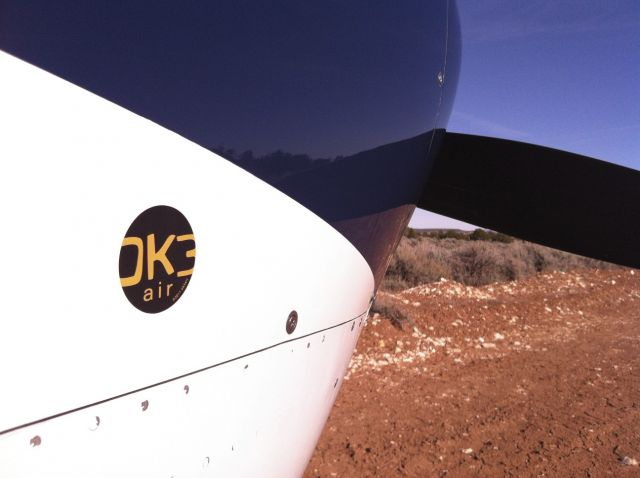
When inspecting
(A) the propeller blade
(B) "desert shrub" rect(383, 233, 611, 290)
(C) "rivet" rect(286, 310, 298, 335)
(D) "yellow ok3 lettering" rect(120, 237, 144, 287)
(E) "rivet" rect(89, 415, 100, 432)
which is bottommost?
(B) "desert shrub" rect(383, 233, 611, 290)

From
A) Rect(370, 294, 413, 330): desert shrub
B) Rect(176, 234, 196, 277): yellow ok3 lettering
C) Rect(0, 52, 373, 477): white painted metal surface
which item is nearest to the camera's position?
Rect(0, 52, 373, 477): white painted metal surface

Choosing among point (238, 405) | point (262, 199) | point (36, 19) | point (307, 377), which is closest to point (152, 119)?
point (36, 19)

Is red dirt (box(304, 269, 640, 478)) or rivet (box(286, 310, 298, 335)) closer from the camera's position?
rivet (box(286, 310, 298, 335))

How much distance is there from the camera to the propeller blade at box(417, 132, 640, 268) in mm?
2547

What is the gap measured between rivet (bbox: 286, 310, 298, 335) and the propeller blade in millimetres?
1460

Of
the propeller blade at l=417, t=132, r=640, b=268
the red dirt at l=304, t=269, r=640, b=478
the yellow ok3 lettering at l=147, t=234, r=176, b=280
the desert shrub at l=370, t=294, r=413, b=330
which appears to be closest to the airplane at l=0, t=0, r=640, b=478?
the yellow ok3 lettering at l=147, t=234, r=176, b=280

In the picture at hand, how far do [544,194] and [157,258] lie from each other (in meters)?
2.35

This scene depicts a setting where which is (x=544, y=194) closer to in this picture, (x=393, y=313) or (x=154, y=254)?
(x=154, y=254)

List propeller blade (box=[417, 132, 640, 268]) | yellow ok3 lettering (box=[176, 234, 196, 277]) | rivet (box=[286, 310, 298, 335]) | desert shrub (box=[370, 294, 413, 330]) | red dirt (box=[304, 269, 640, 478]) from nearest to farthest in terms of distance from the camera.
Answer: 1. yellow ok3 lettering (box=[176, 234, 196, 277])
2. rivet (box=[286, 310, 298, 335])
3. propeller blade (box=[417, 132, 640, 268])
4. red dirt (box=[304, 269, 640, 478])
5. desert shrub (box=[370, 294, 413, 330])

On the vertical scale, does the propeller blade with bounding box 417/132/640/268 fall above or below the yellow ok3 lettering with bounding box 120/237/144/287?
above

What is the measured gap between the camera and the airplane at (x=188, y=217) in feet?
2.28

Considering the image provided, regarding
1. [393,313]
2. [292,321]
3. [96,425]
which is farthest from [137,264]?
[393,313]

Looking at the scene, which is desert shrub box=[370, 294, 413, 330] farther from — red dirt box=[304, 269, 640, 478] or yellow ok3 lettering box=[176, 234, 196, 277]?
yellow ok3 lettering box=[176, 234, 196, 277]

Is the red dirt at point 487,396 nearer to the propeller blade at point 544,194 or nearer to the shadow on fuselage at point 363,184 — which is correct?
the propeller blade at point 544,194
